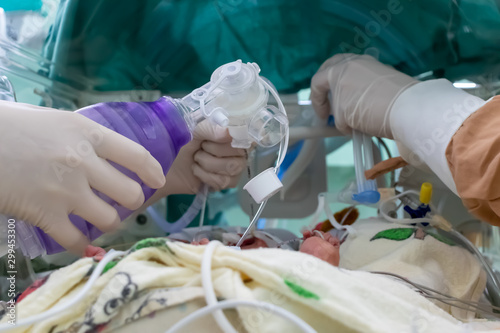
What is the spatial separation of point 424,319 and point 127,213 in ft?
Answer: 1.60

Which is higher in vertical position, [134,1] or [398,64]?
[134,1]

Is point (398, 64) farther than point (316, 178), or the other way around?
point (316, 178)

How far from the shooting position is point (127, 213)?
750 millimetres

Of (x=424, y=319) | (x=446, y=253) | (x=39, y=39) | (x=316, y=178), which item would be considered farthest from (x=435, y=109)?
(x=39, y=39)

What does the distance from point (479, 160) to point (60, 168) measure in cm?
53

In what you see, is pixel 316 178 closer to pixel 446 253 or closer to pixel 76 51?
pixel 446 253

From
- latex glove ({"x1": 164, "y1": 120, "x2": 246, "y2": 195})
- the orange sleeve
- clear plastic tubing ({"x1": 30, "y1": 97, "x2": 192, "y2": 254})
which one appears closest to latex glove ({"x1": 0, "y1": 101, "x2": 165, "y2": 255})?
clear plastic tubing ({"x1": 30, "y1": 97, "x2": 192, "y2": 254})

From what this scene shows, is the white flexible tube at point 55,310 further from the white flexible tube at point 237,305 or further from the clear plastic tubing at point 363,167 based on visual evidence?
the clear plastic tubing at point 363,167

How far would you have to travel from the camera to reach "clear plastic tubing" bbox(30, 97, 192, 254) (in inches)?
26.9

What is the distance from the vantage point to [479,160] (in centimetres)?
59

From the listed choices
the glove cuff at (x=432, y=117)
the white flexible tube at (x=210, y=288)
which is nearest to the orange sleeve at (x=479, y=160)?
the glove cuff at (x=432, y=117)

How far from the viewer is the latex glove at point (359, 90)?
883 mm

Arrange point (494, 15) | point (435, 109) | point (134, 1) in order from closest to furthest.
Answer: point (435, 109) → point (494, 15) → point (134, 1)

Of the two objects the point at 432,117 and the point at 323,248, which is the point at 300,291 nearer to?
the point at 323,248
